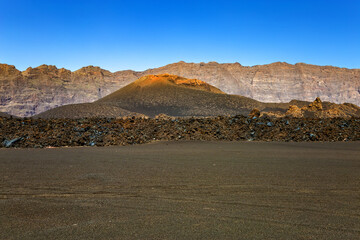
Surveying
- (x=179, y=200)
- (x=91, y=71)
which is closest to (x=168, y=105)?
(x=179, y=200)

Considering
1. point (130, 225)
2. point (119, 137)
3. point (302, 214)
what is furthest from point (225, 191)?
point (119, 137)

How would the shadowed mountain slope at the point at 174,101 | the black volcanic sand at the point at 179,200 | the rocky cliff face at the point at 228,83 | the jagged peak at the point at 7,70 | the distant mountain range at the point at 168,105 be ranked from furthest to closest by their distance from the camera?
the jagged peak at the point at 7,70 < the rocky cliff face at the point at 228,83 < the shadowed mountain slope at the point at 174,101 < the distant mountain range at the point at 168,105 < the black volcanic sand at the point at 179,200

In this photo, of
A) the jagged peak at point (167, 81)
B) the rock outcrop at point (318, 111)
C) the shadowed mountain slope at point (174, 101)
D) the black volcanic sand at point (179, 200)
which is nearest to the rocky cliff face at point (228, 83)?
the jagged peak at point (167, 81)

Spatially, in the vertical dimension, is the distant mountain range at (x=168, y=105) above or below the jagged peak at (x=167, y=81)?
below

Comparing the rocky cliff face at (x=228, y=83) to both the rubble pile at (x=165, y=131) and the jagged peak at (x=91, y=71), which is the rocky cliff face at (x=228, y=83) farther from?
the rubble pile at (x=165, y=131)

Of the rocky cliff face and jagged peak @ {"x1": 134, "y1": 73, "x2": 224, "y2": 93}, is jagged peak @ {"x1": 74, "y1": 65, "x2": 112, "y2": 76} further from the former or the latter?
jagged peak @ {"x1": 134, "y1": 73, "x2": 224, "y2": 93}

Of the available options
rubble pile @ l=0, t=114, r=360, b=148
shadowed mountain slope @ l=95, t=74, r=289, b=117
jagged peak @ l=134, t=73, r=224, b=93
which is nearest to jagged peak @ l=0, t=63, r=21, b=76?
jagged peak @ l=134, t=73, r=224, b=93

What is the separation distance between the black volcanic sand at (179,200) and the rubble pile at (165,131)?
5234mm

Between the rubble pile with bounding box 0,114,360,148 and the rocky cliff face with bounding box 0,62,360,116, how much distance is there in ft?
492

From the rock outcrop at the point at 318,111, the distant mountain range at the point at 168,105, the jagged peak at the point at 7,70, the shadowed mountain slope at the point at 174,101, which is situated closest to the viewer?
the rock outcrop at the point at 318,111

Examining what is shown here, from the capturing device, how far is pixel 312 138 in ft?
43.4

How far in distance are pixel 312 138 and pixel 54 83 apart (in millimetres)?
173616

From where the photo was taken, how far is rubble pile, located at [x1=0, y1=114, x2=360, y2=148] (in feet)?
40.8

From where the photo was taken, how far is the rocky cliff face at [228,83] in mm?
156875
